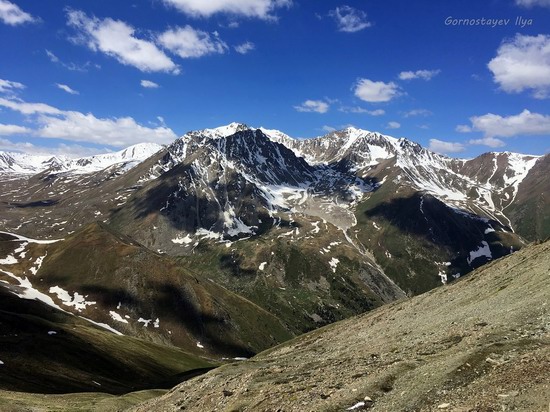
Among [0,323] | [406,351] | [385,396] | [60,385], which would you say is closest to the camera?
[385,396]

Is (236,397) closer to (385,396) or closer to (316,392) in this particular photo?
A: (316,392)

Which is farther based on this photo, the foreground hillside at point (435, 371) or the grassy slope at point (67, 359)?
the grassy slope at point (67, 359)

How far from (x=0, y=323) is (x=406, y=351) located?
109m

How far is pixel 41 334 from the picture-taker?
108562mm

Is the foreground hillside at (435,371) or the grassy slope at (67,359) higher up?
the foreground hillside at (435,371)

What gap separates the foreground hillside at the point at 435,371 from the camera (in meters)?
23.1

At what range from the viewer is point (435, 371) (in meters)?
28.1

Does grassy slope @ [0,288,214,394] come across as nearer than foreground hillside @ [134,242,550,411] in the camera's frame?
No

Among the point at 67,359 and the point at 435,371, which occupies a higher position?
the point at 435,371

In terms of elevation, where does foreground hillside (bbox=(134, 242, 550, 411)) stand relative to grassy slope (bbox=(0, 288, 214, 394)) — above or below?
above

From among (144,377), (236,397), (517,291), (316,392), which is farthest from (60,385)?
(517,291)

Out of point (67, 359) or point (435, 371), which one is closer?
point (435, 371)

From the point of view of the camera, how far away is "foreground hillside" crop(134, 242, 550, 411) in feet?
75.9

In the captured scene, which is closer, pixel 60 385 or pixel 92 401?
pixel 92 401
